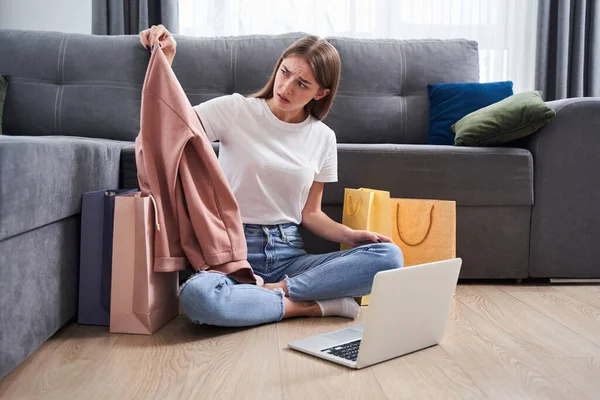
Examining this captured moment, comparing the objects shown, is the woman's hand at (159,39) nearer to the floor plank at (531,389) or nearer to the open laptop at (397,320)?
the open laptop at (397,320)

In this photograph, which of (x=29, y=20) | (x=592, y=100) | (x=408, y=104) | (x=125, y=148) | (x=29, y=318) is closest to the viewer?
(x=29, y=318)

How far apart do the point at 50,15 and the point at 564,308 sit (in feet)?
9.30

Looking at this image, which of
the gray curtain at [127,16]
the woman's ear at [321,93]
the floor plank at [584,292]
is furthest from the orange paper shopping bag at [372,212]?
the gray curtain at [127,16]

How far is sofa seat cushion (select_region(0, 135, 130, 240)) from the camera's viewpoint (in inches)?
46.6

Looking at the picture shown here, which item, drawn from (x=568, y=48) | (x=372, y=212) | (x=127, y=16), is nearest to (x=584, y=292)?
(x=372, y=212)

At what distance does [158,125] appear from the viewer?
1.60 meters

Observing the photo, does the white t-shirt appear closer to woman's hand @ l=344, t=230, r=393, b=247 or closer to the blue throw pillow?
woman's hand @ l=344, t=230, r=393, b=247

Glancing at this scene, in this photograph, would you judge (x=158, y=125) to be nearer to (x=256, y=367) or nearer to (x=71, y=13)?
(x=256, y=367)

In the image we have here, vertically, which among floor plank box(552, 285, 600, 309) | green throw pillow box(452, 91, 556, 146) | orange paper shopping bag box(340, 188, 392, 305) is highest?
green throw pillow box(452, 91, 556, 146)

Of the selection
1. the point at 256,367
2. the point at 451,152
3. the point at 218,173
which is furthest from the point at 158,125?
the point at 451,152

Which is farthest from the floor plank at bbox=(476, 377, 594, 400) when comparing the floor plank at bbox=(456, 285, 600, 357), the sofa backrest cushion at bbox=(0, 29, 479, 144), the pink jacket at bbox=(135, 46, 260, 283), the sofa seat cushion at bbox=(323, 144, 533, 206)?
the sofa backrest cushion at bbox=(0, 29, 479, 144)

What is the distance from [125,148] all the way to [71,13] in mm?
1630

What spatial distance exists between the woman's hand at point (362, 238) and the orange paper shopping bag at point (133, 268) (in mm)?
573

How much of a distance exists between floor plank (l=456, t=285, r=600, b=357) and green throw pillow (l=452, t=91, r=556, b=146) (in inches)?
20.5
